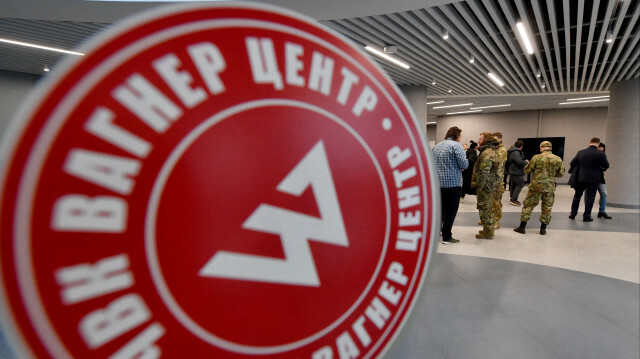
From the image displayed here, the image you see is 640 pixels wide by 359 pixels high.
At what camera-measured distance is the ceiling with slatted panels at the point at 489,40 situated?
439 cm

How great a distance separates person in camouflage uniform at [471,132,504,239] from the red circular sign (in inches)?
148

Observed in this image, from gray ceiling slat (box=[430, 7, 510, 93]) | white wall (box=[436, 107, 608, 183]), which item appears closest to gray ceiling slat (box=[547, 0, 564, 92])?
gray ceiling slat (box=[430, 7, 510, 93])

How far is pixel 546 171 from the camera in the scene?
4020 mm

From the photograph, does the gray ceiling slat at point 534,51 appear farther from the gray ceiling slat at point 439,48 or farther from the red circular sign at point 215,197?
the red circular sign at point 215,197

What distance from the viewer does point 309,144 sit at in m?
0.43

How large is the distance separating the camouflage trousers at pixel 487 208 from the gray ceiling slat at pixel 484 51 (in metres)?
2.43

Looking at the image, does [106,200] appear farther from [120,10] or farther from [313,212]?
[120,10]

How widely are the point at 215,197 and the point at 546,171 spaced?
466 cm

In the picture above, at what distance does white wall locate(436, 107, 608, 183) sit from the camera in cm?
1255

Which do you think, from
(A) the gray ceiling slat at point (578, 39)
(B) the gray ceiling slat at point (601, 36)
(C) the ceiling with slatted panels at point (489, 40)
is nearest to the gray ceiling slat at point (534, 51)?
(C) the ceiling with slatted panels at point (489, 40)

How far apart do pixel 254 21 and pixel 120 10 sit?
4.94m

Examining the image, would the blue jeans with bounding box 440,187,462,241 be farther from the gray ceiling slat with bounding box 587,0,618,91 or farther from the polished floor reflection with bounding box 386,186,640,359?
the gray ceiling slat with bounding box 587,0,618,91

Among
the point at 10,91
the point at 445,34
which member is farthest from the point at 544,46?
the point at 10,91

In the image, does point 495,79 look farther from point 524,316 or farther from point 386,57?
point 524,316
